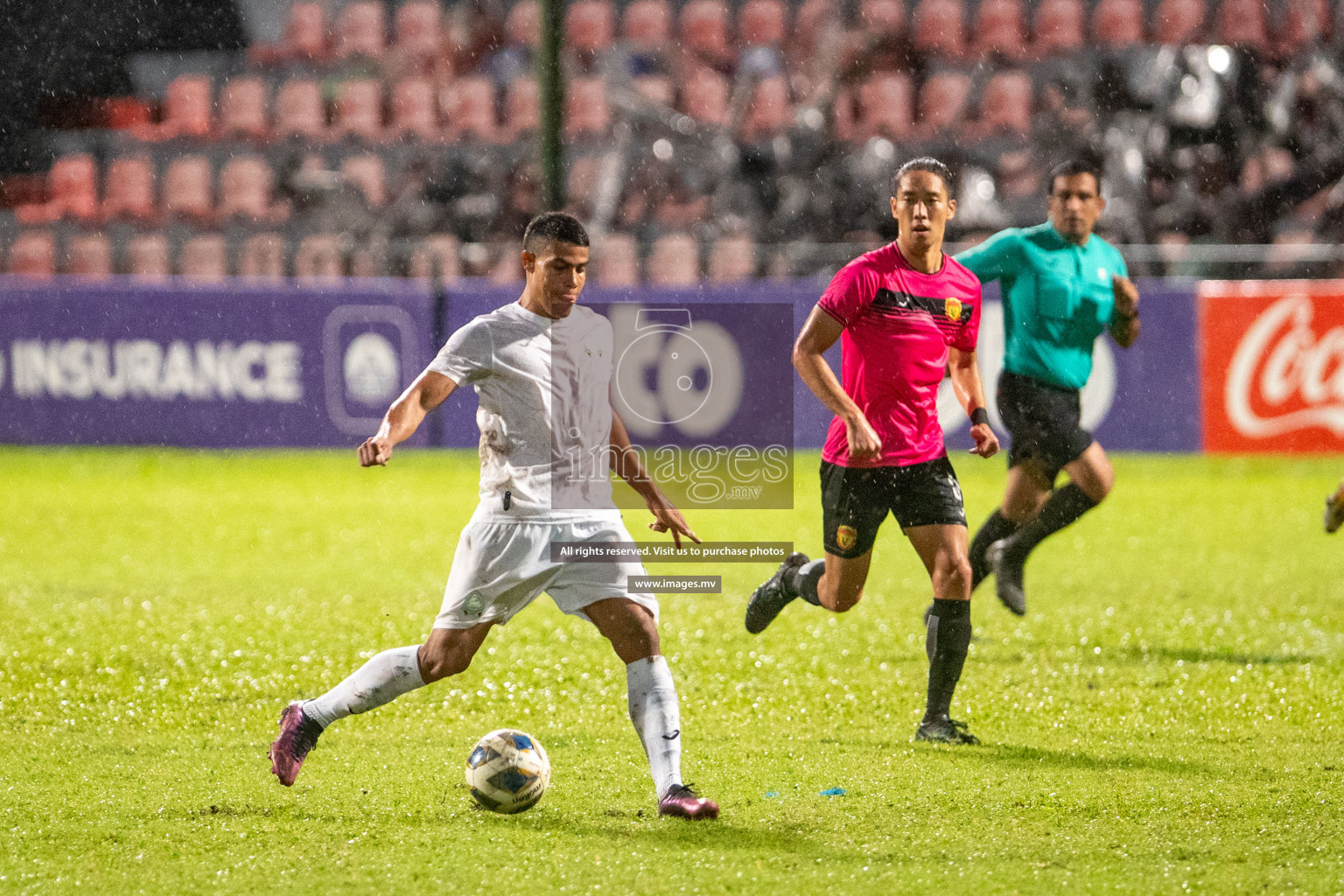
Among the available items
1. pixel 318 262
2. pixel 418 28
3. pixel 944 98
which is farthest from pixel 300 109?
pixel 944 98

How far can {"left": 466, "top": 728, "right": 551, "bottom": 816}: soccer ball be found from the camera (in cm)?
455

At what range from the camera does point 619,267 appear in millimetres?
15477

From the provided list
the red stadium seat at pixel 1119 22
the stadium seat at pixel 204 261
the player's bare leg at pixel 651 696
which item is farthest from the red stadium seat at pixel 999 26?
the player's bare leg at pixel 651 696

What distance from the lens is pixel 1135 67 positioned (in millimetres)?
18109

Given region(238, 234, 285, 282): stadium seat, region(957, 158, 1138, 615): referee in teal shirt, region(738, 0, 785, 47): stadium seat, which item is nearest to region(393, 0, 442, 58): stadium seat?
region(738, 0, 785, 47): stadium seat

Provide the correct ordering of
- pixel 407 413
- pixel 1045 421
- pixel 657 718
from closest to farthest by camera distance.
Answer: pixel 407 413 → pixel 657 718 → pixel 1045 421

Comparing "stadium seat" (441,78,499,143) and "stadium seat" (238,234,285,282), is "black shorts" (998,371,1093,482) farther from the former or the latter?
"stadium seat" (441,78,499,143)

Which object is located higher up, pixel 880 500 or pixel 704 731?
pixel 880 500

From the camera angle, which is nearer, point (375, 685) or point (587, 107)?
point (375, 685)

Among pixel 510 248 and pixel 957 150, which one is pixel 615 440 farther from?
pixel 957 150

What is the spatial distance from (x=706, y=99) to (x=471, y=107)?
300 centimetres

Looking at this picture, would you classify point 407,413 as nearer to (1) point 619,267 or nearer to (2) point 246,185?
(1) point 619,267

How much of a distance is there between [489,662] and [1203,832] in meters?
3.39

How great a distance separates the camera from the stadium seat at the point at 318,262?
15.2m
